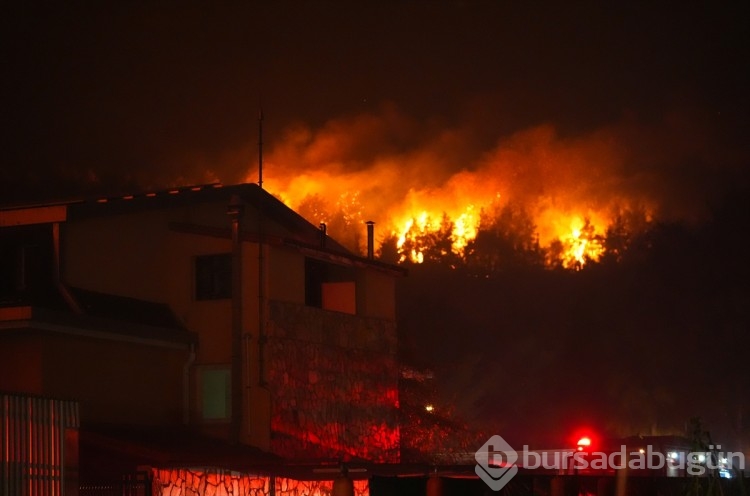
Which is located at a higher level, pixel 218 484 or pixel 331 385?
pixel 331 385

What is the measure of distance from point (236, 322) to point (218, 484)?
427 cm

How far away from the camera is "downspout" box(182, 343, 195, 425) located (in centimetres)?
2620

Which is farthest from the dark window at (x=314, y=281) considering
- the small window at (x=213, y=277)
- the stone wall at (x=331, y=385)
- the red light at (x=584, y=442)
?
the red light at (x=584, y=442)

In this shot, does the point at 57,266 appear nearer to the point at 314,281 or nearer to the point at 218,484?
the point at 218,484

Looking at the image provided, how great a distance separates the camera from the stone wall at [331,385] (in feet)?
87.8

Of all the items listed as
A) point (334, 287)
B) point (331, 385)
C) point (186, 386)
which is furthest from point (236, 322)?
point (334, 287)

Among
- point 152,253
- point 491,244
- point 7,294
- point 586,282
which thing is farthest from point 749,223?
point 7,294

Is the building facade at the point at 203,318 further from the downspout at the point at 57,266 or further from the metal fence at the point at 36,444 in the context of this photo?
the metal fence at the point at 36,444

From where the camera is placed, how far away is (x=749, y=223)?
54812mm

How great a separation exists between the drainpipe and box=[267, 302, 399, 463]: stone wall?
0.70 m

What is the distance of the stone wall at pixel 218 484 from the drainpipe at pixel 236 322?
6.93 ft

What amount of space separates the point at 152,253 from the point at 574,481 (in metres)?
14.8

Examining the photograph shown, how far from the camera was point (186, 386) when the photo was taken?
26266 millimetres
